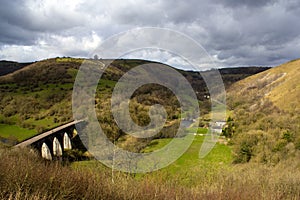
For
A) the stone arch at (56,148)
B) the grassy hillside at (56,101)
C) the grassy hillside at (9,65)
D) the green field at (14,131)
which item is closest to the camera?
the grassy hillside at (56,101)

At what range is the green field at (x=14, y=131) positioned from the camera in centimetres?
5175

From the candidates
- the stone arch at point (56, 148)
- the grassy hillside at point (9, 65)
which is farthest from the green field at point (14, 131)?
the grassy hillside at point (9, 65)

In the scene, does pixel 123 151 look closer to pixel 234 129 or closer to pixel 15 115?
pixel 234 129

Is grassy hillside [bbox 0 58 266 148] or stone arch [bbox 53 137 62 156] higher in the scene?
grassy hillside [bbox 0 58 266 148]

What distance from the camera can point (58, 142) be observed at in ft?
155

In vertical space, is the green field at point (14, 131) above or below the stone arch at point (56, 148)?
above

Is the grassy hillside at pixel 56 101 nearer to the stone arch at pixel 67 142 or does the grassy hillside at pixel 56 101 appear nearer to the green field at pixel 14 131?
the green field at pixel 14 131

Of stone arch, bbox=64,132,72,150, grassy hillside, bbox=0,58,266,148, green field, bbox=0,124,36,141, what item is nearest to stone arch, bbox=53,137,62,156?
stone arch, bbox=64,132,72,150

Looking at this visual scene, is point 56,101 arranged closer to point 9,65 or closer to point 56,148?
point 56,148

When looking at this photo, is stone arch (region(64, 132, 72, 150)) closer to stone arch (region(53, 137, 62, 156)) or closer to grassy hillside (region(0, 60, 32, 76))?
stone arch (region(53, 137, 62, 156))

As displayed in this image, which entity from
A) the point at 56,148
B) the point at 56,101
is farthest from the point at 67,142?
the point at 56,101

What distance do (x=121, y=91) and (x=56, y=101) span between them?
45.0 metres

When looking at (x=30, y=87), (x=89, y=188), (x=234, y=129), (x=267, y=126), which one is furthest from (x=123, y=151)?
(x=30, y=87)

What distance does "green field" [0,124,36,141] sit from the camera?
170ft
